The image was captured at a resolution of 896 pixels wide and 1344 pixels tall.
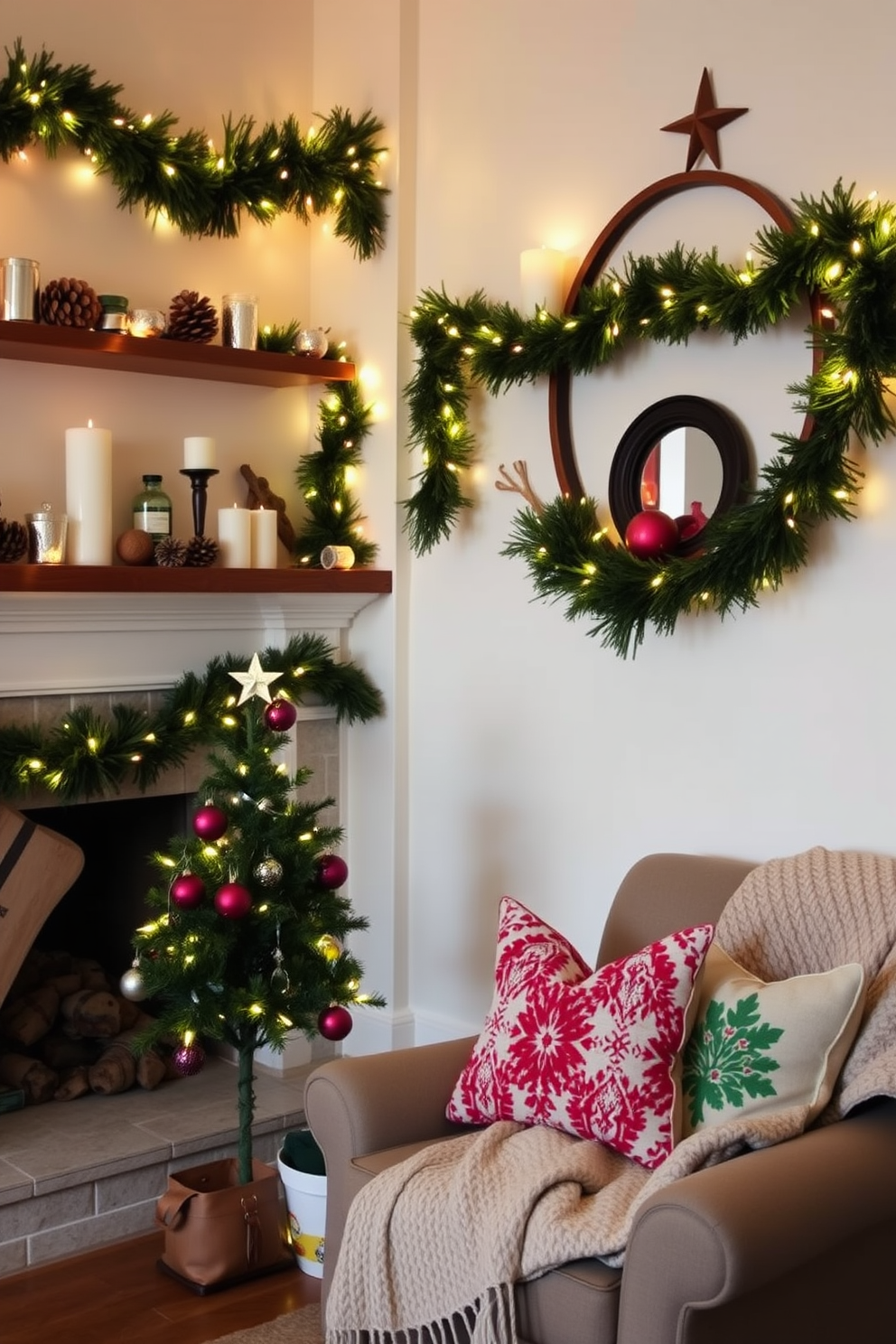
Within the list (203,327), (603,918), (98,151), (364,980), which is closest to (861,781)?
(603,918)

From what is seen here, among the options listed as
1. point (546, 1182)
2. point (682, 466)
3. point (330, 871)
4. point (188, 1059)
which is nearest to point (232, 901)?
point (330, 871)

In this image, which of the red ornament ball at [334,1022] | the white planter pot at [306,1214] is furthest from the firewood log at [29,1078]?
the red ornament ball at [334,1022]

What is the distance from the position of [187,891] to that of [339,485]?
4.30 feet

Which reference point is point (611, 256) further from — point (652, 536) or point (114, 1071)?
point (114, 1071)

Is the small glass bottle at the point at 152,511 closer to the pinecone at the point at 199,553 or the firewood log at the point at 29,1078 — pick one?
the pinecone at the point at 199,553

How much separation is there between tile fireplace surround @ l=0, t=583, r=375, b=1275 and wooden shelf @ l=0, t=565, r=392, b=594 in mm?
54

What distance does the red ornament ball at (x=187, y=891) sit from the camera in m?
2.78

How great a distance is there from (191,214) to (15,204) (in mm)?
416

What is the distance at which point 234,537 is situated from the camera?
137 inches

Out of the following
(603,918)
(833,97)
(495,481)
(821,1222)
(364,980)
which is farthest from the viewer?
(364,980)

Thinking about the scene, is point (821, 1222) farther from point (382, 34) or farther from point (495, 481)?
point (382, 34)

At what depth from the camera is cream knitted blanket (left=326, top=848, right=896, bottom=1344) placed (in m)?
2.12

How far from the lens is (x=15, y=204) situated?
324cm

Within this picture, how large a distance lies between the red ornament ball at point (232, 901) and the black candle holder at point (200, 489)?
Result: 3.24ft
